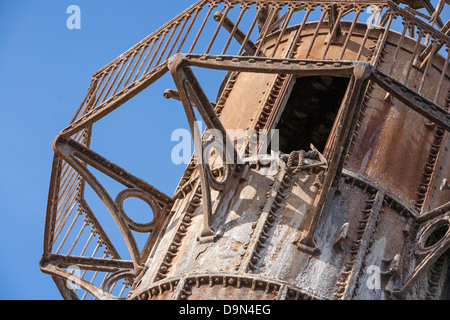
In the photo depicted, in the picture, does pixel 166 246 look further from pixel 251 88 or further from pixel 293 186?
pixel 251 88

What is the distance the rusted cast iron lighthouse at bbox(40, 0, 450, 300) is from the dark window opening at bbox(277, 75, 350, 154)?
91.7 inches

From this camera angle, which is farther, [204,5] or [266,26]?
[266,26]

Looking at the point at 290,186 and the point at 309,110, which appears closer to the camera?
the point at 290,186

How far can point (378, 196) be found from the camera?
843 inches

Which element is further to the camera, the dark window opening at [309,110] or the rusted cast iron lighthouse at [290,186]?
the dark window opening at [309,110]

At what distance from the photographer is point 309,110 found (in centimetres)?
2745

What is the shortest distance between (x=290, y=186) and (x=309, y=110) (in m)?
6.36

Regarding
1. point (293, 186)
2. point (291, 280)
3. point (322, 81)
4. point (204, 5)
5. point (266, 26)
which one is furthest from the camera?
point (322, 81)

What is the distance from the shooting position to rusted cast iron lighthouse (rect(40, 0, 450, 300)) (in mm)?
19938

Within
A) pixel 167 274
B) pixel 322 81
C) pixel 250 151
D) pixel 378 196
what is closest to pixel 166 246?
pixel 167 274

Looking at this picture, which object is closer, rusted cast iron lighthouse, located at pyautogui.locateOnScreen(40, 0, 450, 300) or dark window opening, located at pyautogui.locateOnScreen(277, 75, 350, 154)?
rusted cast iron lighthouse, located at pyautogui.locateOnScreen(40, 0, 450, 300)

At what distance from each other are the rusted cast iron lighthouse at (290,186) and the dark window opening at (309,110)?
7.64 ft

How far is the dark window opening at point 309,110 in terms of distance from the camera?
26891 millimetres

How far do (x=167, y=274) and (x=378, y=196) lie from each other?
387cm
